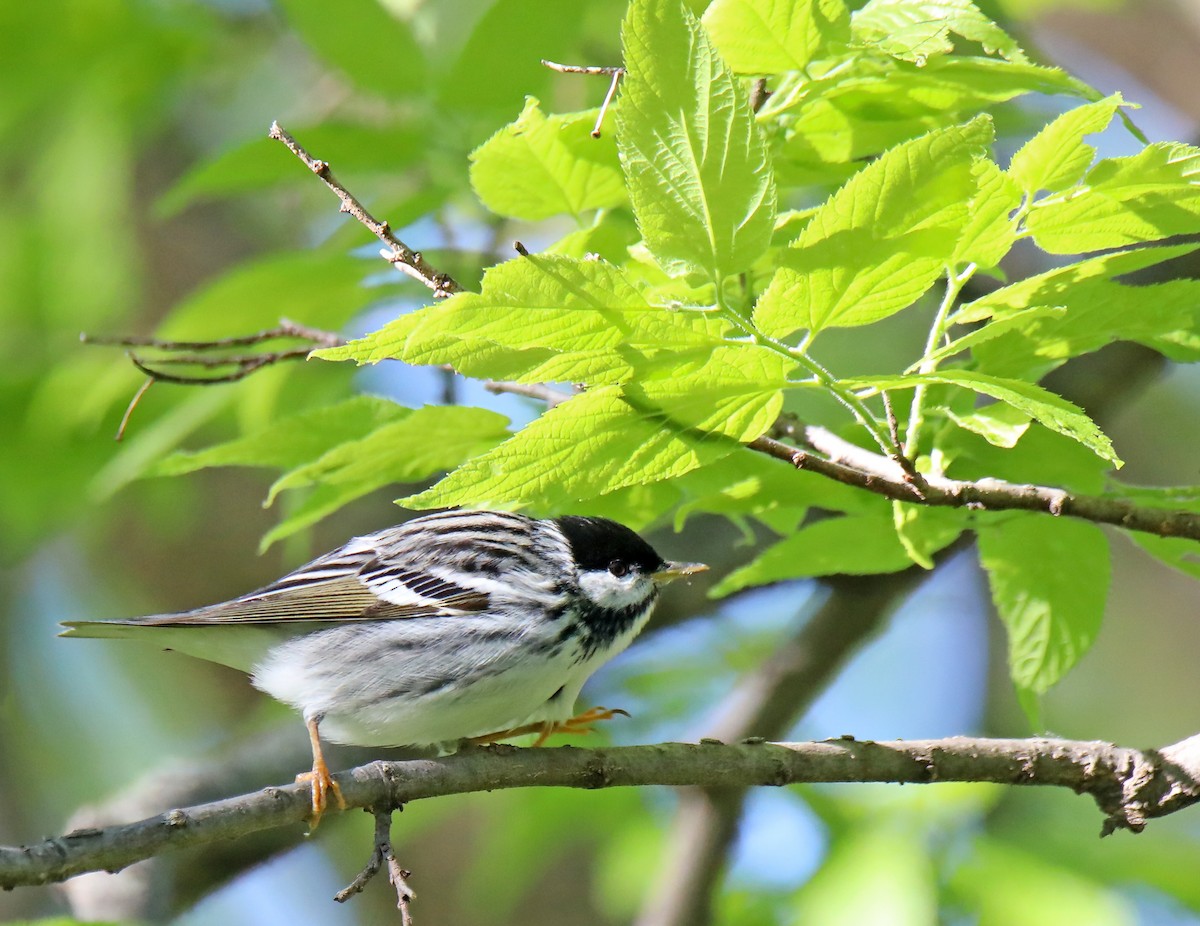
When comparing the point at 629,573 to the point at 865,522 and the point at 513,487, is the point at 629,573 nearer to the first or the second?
the point at 865,522

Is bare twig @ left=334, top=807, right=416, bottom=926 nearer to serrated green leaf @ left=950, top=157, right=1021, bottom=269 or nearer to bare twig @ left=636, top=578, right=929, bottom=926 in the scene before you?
serrated green leaf @ left=950, top=157, right=1021, bottom=269

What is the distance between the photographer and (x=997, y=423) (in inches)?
80.6

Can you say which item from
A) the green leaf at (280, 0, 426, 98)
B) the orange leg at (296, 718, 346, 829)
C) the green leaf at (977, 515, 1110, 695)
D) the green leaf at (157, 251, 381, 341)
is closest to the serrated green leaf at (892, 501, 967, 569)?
the green leaf at (977, 515, 1110, 695)

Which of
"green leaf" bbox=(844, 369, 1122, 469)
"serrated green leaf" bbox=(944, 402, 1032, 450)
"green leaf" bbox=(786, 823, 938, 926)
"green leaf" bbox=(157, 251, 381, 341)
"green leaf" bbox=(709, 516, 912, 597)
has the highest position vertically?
"green leaf" bbox=(844, 369, 1122, 469)

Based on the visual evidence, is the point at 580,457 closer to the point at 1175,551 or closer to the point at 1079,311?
the point at 1079,311

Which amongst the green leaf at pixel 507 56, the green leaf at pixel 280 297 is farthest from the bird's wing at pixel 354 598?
the green leaf at pixel 507 56

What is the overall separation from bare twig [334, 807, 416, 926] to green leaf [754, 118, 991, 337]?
1207 mm

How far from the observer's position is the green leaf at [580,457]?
6.45 feet

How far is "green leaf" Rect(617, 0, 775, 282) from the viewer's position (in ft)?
5.50

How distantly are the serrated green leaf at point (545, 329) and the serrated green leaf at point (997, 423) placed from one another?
1.55ft

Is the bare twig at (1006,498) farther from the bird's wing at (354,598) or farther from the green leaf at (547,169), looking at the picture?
the bird's wing at (354,598)

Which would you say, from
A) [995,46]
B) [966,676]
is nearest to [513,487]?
[995,46]

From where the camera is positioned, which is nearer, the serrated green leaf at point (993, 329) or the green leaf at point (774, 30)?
the serrated green leaf at point (993, 329)

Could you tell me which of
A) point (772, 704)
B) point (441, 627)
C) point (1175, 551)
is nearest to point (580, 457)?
point (1175, 551)
